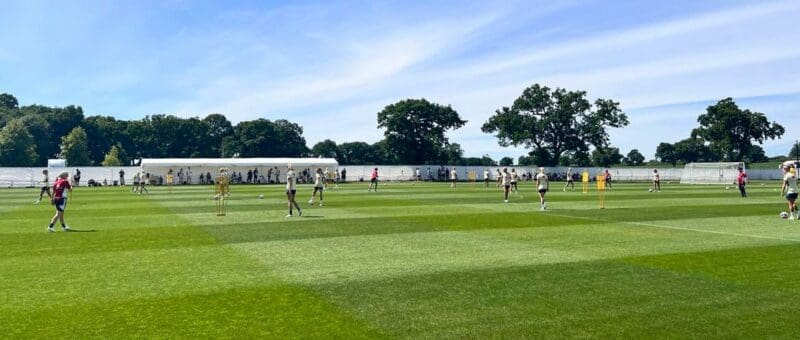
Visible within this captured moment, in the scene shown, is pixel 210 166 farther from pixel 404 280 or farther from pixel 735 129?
pixel 735 129

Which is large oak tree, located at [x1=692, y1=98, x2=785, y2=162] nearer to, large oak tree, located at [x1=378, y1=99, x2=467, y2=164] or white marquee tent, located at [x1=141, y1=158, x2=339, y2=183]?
large oak tree, located at [x1=378, y1=99, x2=467, y2=164]

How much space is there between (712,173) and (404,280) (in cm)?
7752

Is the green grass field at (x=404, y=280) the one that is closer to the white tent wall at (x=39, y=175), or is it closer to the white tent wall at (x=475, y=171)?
the white tent wall at (x=39, y=175)

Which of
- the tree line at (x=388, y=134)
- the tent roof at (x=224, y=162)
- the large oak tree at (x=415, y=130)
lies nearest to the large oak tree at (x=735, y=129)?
the tree line at (x=388, y=134)

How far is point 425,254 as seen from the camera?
43.9 feet

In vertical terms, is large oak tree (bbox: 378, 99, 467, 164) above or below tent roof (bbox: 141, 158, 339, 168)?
above

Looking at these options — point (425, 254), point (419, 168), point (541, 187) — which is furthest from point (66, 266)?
point (419, 168)

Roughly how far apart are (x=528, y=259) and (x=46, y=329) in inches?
353

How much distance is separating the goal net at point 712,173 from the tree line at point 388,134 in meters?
19.1

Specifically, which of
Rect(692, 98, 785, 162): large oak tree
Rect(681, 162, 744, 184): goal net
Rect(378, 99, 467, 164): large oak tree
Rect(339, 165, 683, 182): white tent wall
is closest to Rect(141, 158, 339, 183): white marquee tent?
Rect(339, 165, 683, 182): white tent wall

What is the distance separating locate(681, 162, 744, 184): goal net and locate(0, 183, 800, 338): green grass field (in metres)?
60.8

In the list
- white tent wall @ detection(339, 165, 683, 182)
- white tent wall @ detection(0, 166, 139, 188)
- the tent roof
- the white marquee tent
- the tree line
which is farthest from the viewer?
the tree line

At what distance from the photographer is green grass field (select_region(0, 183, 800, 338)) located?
24.5ft

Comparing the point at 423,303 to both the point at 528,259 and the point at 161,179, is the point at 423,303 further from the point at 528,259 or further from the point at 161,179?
the point at 161,179
